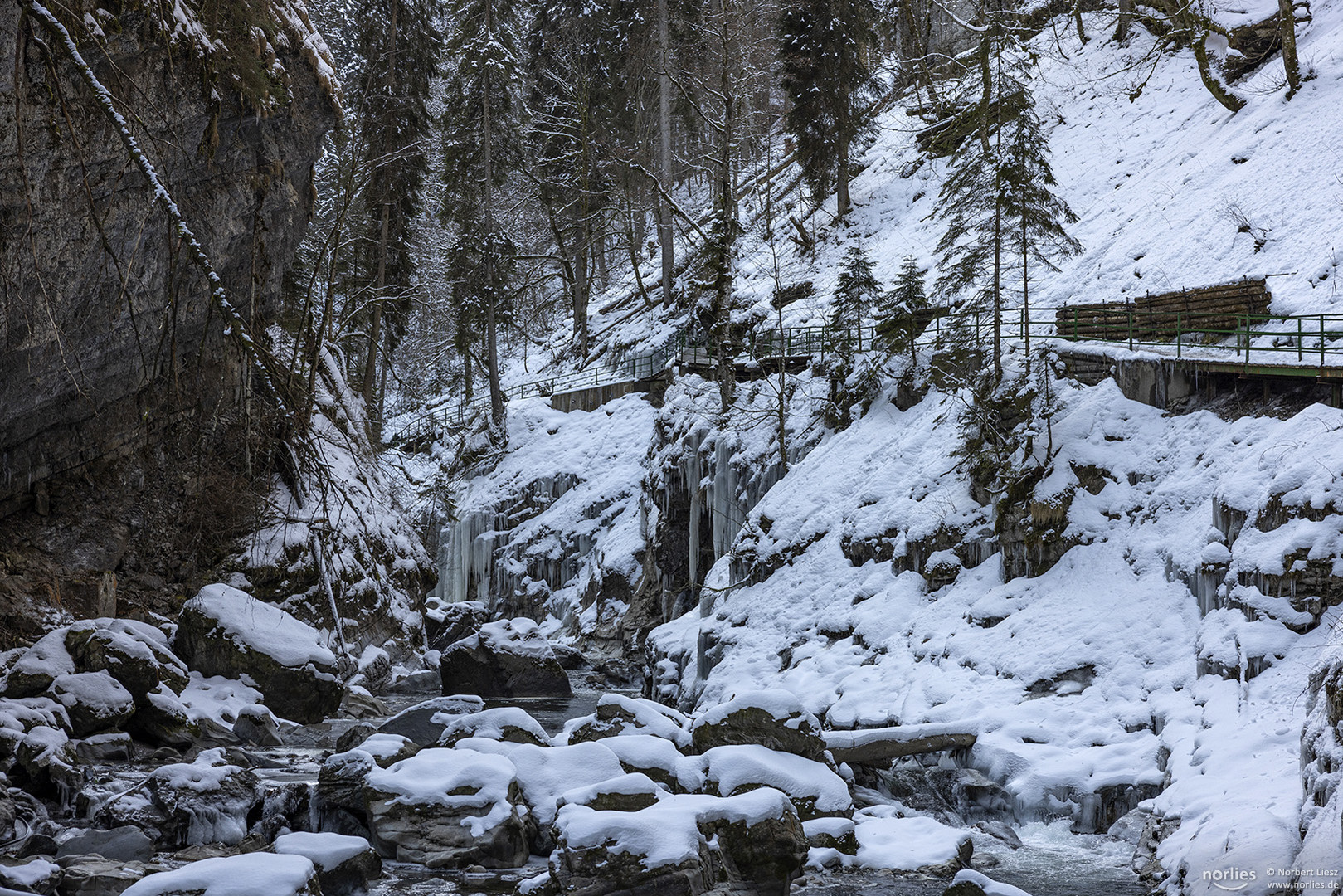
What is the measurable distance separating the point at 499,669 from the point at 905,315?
1008 centimetres

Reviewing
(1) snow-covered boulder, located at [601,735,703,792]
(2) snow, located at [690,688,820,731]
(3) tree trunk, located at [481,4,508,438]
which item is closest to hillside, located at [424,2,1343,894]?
(2) snow, located at [690,688,820,731]

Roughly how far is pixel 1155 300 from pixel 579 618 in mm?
15437

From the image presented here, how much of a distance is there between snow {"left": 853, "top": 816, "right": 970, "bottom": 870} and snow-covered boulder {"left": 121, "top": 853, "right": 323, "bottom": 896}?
5053 millimetres

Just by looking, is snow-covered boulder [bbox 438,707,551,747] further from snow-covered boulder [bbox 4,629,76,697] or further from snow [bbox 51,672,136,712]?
snow-covered boulder [bbox 4,629,76,697]

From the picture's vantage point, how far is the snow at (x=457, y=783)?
903 centimetres

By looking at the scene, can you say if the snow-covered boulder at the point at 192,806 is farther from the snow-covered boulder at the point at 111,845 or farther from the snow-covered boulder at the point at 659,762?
the snow-covered boulder at the point at 659,762

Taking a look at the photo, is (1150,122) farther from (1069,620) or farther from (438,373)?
(438,373)

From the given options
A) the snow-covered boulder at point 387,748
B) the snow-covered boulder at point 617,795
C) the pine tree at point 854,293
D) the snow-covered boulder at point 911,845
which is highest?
the pine tree at point 854,293

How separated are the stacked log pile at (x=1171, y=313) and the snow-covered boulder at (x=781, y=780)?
32.3ft

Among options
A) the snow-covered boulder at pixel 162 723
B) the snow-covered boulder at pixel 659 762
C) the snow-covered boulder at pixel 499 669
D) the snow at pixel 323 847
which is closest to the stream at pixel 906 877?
the snow at pixel 323 847

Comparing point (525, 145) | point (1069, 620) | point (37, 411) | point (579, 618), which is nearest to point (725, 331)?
point (579, 618)

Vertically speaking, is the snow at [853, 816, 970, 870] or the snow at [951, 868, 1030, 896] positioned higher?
the snow at [951, 868, 1030, 896]

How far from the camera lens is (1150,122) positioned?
90.8 feet

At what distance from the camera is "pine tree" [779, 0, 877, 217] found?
104 feet
